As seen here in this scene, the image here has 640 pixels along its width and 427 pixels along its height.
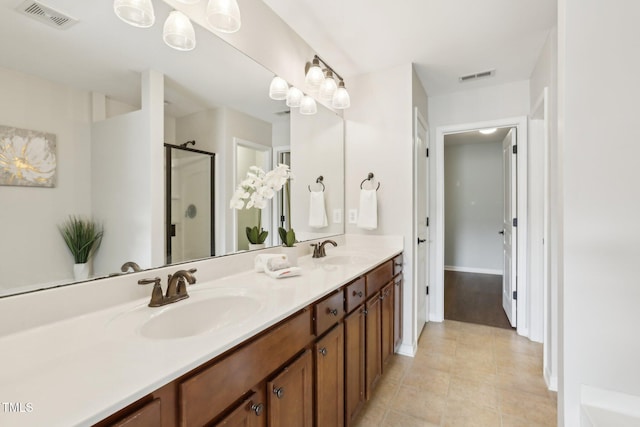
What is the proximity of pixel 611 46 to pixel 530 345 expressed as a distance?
8.35 ft

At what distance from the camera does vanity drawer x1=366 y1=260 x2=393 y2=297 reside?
5.80 ft

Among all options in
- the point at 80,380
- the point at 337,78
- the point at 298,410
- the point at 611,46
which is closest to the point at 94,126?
the point at 80,380

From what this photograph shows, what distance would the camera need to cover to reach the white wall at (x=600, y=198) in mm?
938

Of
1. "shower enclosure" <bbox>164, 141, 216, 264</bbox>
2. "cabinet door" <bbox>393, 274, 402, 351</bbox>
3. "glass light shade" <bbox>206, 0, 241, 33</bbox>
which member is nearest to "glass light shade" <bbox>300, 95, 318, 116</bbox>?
"glass light shade" <bbox>206, 0, 241, 33</bbox>

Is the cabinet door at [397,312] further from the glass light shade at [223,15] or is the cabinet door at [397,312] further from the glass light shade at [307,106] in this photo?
the glass light shade at [223,15]

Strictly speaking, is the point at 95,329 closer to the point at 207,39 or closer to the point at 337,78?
the point at 207,39

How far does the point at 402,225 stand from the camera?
2.48m

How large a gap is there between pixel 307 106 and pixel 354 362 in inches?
65.8

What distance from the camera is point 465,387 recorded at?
79.3 inches

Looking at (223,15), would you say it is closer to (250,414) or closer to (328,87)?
(328,87)

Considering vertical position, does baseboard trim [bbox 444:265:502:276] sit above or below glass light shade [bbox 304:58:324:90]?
below

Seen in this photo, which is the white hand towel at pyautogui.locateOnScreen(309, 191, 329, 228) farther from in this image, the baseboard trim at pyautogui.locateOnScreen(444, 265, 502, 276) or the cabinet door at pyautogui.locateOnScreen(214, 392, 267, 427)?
the baseboard trim at pyautogui.locateOnScreen(444, 265, 502, 276)

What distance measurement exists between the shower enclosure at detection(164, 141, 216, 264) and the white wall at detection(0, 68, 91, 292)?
0.31m

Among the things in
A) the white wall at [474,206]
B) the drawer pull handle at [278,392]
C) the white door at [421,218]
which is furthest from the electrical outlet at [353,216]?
the white wall at [474,206]
